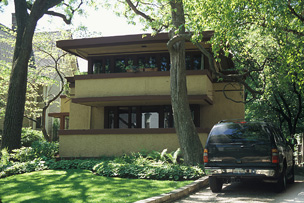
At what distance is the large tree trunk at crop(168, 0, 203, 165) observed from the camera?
44.1 ft

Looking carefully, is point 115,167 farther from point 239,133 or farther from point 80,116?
point 80,116

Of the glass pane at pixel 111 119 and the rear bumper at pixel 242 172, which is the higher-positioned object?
the glass pane at pixel 111 119

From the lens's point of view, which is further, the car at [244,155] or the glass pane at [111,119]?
the glass pane at [111,119]

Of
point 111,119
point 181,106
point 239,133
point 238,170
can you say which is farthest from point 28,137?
point 238,170


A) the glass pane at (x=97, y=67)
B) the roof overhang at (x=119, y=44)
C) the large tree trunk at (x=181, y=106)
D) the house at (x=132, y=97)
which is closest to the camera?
the large tree trunk at (x=181, y=106)

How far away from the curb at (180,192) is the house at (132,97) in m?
6.08

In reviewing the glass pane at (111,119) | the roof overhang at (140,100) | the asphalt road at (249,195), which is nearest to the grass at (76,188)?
the asphalt road at (249,195)

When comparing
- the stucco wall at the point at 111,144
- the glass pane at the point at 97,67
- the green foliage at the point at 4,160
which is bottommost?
the green foliage at the point at 4,160

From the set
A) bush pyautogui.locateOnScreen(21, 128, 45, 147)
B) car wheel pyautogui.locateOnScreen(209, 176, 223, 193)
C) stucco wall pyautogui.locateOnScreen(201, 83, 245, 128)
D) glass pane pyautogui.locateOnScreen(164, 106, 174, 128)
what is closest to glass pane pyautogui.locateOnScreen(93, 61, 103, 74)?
glass pane pyautogui.locateOnScreen(164, 106, 174, 128)

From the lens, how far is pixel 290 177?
11172 mm

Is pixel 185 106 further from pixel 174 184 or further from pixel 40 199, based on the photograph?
pixel 40 199

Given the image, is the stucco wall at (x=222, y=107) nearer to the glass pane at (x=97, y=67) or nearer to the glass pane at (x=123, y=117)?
the glass pane at (x=123, y=117)

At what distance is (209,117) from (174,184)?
10.4m

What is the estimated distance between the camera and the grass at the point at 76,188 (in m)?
8.66
